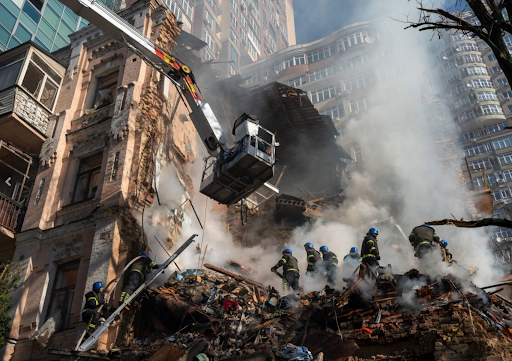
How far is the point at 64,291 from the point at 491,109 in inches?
2181

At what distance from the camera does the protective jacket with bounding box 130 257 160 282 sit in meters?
11.8

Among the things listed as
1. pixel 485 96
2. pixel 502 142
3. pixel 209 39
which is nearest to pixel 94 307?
pixel 209 39

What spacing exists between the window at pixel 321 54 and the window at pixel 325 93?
3906 millimetres

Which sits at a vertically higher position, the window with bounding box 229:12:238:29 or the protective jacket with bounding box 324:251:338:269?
the window with bounding box 229:12:238:29

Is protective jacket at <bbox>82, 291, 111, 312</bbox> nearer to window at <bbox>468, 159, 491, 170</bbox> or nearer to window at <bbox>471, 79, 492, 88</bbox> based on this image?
window at <bbox>468, 159, 491, 170</bbox>

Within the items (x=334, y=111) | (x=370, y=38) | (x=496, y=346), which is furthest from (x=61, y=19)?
(x=496, y=346)

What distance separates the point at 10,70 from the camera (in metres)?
16.4

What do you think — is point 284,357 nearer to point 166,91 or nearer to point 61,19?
point 166,91

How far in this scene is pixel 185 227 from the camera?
16344 millimetres

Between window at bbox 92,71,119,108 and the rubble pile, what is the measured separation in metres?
8.09

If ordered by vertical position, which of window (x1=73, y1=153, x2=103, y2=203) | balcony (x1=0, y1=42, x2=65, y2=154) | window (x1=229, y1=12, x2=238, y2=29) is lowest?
window (x1=73, y1=153, x2=103, y2=203)

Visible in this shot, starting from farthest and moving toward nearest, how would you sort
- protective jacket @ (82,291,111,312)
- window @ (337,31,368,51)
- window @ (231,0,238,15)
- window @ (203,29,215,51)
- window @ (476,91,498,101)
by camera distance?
Answer: 1. window @ (476,91,498,101)
2. window @ (231,0,238,15)
3. window @ (337,31,368,51)
4. window @ (203,29,215,51)
5. protective jacket @ (82,291,111,312)

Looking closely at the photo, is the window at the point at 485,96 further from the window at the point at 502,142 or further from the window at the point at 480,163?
the window at the point at 480,163

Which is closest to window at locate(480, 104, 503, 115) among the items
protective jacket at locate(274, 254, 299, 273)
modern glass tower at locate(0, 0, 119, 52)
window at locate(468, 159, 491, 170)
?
window at locate(468, 159, 491, 170)
